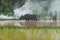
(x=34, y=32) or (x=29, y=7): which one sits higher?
(x=29, y=7)

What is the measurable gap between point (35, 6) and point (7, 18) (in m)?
0.21

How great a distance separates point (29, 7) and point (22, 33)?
19 cm

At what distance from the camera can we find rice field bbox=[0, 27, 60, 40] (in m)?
1.47

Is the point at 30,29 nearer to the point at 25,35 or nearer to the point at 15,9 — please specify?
the point at 25,35

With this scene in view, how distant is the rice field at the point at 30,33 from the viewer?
1.47m

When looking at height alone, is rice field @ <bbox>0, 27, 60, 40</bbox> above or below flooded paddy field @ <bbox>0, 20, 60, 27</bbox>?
below

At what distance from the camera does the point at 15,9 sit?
4.91 ft

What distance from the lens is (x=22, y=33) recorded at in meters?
1.48

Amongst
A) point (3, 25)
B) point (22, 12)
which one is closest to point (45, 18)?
point (22, 12)

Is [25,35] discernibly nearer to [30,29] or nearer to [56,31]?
[30,29]

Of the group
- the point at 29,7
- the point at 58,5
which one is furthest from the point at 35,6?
the point at 58,5

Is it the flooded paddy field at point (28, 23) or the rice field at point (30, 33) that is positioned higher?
the flooded paddy field at point (28, 23)

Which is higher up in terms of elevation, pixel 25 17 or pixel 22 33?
pixel 25 17

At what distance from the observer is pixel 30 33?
148 centimetres
